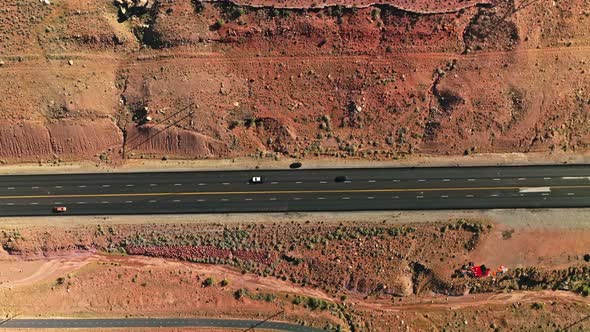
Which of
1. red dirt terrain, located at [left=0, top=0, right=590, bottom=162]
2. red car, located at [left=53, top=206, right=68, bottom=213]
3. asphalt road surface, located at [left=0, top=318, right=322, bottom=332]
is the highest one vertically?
red dirt terrain, located at [left=0, top=0, right=590, bottom=162]

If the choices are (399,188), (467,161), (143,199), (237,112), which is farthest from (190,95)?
(467,161)

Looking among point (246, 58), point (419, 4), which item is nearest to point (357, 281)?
point (246, 58)

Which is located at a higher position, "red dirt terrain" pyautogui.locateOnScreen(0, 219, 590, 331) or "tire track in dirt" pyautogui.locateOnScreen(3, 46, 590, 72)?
"tire track in dirt" pyautogui.locateOnScreen(3, 46, 590, 72)

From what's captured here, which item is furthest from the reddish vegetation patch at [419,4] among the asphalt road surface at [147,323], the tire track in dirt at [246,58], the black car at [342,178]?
the asphalt road surface at [147,323]

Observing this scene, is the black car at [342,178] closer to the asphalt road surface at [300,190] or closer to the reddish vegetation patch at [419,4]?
the asphalt road surface at [300,190]

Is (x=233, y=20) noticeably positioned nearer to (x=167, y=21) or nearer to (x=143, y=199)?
(x=167, y=21)

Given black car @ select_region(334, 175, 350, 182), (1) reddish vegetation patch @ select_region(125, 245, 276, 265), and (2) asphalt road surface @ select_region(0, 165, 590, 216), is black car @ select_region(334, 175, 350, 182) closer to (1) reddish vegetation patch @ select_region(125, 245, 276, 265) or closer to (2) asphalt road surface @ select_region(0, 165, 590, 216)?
(2) asphalt road surface @ select_region(0, 165, 590, 216)

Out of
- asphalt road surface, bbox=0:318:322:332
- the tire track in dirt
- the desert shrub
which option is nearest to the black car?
the tire track in dirt
